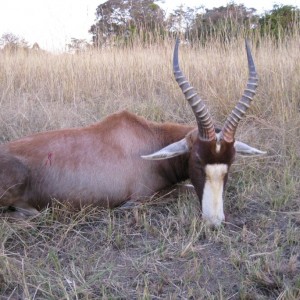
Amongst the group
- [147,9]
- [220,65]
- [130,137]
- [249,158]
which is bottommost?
[249,158]

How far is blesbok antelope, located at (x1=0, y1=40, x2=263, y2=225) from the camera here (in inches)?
172

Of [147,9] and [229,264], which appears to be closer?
[229,264]

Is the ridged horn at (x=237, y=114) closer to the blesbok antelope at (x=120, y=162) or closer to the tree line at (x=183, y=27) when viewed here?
the blesbok antelope at (x=120, y=162)

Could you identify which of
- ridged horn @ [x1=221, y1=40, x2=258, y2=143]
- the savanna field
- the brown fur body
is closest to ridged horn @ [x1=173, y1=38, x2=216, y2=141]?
ridged horn @ [x1=221, y1=40, x2=258, y2=143]

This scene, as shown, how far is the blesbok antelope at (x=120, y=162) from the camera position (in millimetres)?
4367

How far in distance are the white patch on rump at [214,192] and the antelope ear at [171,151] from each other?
0.50 metres

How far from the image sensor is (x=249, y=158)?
569 cm

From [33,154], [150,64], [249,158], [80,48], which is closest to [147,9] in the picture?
[80,48]

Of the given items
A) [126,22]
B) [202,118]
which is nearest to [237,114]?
[202,118]

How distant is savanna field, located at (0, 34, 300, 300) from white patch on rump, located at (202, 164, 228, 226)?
11 centimetres

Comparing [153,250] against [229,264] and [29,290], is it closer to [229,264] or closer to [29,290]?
[229,264]

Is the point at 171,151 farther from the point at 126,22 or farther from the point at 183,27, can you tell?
the point at 126,22

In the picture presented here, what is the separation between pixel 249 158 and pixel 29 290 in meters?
3.10

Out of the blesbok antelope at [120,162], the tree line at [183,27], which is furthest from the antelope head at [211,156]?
the tree line at [183,27]
